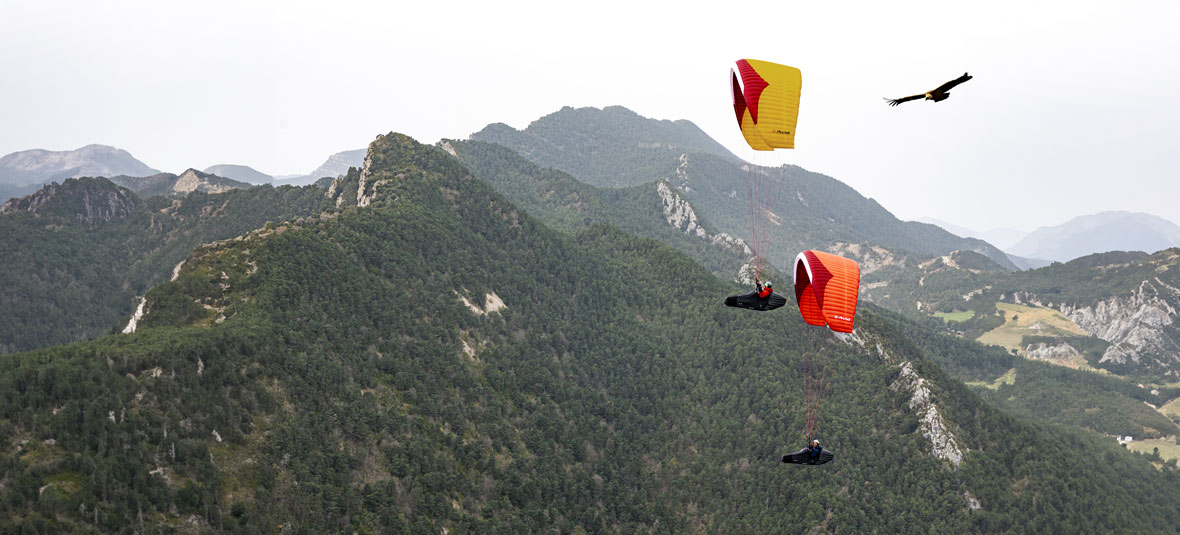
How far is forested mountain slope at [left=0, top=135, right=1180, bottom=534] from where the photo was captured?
270 feet

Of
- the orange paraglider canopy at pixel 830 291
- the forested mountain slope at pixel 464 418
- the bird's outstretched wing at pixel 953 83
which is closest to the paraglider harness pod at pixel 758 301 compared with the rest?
the orange paraglider canopy at pixel 830 291

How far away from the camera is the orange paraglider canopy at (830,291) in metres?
57.3

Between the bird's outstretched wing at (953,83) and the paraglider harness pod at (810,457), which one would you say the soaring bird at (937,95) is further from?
the paraglider harness pod at (810,457)

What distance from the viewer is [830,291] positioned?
58.2 m

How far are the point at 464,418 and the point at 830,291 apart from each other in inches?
3468

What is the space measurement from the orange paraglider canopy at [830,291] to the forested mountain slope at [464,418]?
71.4 metres

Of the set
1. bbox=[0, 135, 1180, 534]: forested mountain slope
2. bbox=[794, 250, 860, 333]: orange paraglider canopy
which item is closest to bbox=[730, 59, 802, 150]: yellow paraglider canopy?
bbox=[794, 250, 860, 333]: orange paraglider canopy

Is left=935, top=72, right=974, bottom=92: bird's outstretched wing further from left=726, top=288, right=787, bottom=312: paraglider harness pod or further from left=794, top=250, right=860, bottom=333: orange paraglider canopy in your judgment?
left=726, top=288, right=787, bottom=312: paraglider harness pod

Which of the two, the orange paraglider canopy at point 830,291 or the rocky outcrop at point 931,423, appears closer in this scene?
the orange paraglider canopy at point 830,291

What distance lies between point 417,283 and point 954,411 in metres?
131

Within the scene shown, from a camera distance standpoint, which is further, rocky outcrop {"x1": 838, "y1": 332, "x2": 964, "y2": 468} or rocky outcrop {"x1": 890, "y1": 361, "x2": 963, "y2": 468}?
rocky outcrop {"x1": 838, "y1": 332, "x2": 964, "y2": 468}

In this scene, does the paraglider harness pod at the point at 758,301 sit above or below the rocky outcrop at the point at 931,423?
above

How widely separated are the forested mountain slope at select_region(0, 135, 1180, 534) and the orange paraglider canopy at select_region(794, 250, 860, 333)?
234 ft

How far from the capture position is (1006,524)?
439ft
